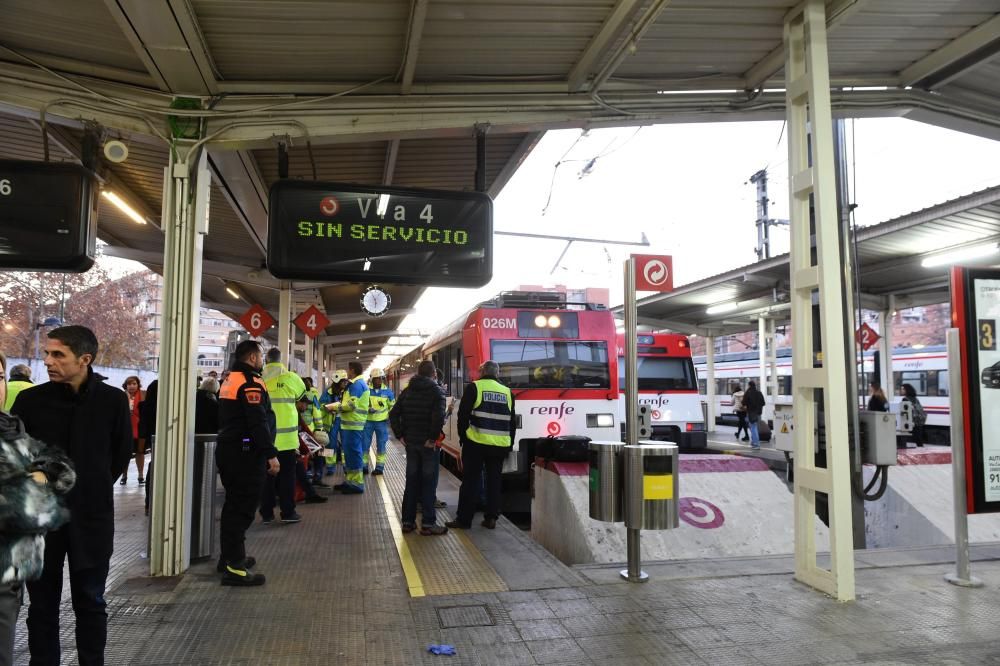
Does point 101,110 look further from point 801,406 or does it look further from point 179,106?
point 801,406

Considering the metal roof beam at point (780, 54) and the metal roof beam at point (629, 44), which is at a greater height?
the metal roof beam at point (780, 54)

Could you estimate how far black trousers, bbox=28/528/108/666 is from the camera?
3.06m

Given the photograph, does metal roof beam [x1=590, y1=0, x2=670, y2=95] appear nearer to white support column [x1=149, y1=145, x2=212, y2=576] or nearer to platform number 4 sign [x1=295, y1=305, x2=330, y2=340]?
white support column [x1=149, y1=145, x2=212, y2=576]

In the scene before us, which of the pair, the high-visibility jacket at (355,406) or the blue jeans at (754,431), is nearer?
the high-visibility jacket at (355,406)

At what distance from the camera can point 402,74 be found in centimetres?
533

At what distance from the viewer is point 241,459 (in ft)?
16.6

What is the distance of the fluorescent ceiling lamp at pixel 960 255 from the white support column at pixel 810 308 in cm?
982

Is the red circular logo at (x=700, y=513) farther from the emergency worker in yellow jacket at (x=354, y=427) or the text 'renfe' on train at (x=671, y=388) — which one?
the text 'renfe' on train at (x=671, y=388)

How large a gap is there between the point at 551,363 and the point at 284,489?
13.8 feet

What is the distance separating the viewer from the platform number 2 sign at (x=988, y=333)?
5.13 meters

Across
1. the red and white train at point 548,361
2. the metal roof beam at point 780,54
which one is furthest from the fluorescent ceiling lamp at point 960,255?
the metal roof beam at point 780,54

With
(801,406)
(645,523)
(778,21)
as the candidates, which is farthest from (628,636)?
(778,21)

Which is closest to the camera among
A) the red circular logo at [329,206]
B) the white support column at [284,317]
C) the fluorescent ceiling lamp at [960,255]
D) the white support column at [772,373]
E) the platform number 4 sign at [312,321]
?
the red circular logo at [329,206]

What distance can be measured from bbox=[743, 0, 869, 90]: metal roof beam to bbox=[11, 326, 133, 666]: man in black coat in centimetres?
523
